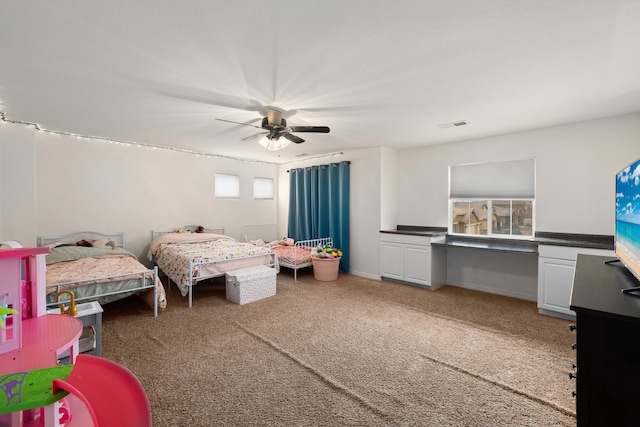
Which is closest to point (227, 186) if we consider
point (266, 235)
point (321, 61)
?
point (266, 235)

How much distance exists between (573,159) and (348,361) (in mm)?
3783

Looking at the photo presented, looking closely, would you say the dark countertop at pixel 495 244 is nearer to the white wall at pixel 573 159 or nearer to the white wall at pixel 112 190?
the white wall at pixel 573 159

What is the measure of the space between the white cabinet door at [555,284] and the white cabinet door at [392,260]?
6.03 feet

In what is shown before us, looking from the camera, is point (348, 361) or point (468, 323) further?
point (468, 323)

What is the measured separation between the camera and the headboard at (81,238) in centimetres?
412

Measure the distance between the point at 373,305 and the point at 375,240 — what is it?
1.52 m

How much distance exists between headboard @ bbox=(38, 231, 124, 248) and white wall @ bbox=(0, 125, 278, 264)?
0.08m

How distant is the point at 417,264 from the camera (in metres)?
4.46

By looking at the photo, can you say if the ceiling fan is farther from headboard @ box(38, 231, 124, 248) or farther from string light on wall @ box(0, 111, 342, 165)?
headboard @ box(38, 231, 124, 248)

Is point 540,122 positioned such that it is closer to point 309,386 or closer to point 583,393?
point 583,393

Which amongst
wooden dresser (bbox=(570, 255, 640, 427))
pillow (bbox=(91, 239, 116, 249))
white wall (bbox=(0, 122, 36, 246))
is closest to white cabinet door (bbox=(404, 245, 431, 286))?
wooden dresser (bbox=(570, 255, 640, 427))

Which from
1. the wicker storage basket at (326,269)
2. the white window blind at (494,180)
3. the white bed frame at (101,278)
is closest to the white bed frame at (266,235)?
the wicker storage basket at (326,269)

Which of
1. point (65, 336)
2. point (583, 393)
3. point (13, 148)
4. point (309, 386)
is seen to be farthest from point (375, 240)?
point (13, 148)

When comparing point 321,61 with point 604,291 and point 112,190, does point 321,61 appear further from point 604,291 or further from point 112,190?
point 112,190
